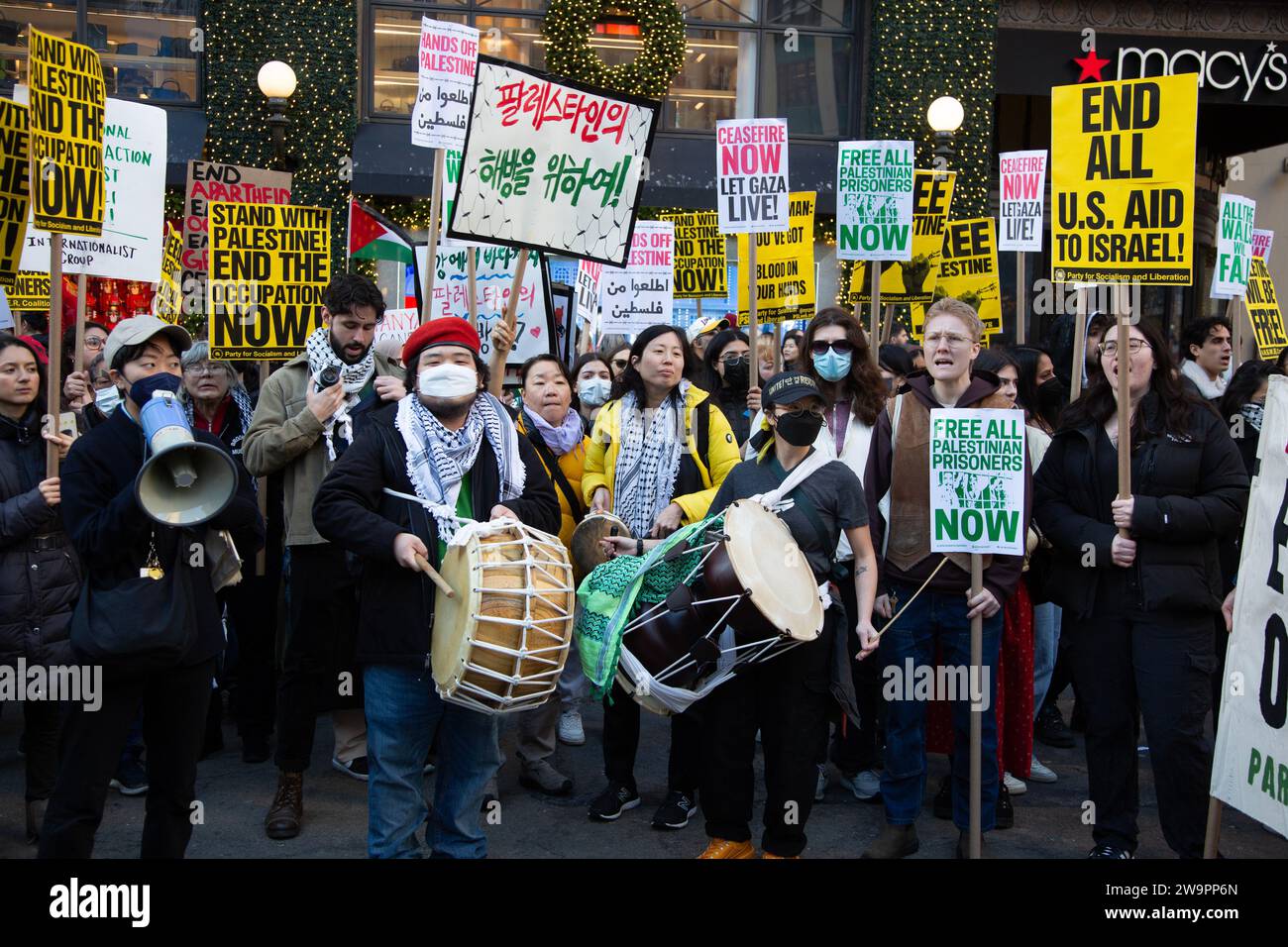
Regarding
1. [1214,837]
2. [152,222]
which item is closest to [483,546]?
[1214,837]

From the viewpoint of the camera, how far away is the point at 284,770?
18.7ft

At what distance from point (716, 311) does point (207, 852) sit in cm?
1046

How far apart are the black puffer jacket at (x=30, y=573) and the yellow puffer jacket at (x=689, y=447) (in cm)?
239

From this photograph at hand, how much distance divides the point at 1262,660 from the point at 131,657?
12.3 feet

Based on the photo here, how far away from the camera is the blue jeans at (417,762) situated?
4.40 metres

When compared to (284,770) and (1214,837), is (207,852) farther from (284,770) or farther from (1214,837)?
(1214,837)

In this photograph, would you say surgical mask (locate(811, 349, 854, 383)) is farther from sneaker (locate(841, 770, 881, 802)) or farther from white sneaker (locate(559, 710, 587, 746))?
white sneaker (locate(559, 710, 587, 746))

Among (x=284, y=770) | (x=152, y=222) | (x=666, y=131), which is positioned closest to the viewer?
(x=284, y=770)

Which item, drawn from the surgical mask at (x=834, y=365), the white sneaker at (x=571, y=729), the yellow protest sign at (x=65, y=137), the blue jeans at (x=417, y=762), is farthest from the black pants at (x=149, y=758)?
the surgical mask at (x=834, y=365)

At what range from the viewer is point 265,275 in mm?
6961

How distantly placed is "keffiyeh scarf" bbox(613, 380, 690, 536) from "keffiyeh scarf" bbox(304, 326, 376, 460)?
125 cm

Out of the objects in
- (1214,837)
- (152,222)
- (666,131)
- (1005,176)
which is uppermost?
(666,131)

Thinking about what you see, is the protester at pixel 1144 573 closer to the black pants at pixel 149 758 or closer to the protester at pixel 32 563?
the black pants at pixel 149 758

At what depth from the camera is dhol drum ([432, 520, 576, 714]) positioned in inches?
160
